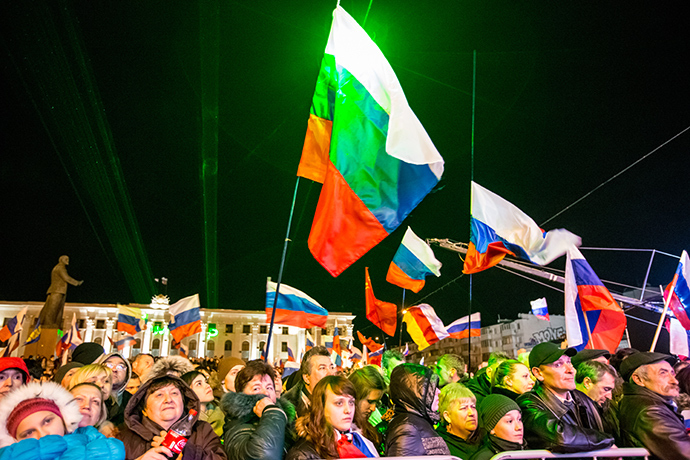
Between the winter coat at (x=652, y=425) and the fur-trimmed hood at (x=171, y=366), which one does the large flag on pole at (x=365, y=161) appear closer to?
the fur-trimmed hood at (x=171, y=366)

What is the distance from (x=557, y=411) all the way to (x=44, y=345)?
45.5 feet

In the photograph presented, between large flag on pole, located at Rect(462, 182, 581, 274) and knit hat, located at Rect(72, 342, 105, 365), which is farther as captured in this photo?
large flag on pole, located at Rect(462, 182, 581, 274)

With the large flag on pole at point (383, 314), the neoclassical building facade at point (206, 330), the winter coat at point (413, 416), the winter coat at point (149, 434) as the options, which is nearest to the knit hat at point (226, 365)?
the winter coat at point (149, 434)

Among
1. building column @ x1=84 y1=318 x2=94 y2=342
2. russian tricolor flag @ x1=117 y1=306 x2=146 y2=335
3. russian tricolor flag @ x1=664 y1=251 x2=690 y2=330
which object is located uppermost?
russian tricolor flag @ x1=664 y1=251 x2=690 y2=330

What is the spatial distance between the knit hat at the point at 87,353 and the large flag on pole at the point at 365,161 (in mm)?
3561

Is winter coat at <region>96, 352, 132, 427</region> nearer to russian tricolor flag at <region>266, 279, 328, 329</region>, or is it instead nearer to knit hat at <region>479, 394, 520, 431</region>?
knit hat at <region>479, 394, 520, 431</region>

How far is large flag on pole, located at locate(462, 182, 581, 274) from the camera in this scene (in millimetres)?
8688

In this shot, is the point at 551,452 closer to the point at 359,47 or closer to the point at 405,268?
the point at 359,47

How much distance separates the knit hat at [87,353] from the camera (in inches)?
226

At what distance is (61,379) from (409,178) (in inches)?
174

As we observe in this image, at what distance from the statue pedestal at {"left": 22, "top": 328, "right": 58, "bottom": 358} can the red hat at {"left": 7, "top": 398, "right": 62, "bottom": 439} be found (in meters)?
12.4

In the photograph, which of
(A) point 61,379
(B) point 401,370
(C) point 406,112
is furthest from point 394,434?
(A) point 61,379

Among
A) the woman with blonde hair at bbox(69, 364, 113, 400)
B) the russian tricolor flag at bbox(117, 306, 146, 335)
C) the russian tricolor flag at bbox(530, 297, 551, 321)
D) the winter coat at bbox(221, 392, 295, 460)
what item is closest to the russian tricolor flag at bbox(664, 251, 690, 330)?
the winter coat at bbox(221, 392, 295, 460)

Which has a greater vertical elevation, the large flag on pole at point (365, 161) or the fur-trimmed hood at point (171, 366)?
the large flag on pole at point (365, 161)
